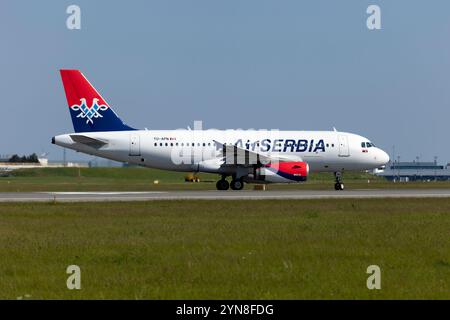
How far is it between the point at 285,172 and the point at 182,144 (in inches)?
293

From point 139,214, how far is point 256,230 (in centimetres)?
740

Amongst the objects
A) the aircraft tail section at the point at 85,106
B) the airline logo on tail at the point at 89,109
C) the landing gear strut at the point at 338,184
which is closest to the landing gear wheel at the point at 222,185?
the landing gear strut at the point at 338,184

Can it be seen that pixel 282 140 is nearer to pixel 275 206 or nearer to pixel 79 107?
pixel 79 107

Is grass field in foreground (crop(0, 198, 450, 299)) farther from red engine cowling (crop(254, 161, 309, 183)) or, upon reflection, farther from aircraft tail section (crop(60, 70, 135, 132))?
aircraft tail section (crop(60, 70, 135, 132))

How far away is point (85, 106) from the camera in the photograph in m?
50.1

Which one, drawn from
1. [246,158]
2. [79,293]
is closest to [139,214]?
[79,293]

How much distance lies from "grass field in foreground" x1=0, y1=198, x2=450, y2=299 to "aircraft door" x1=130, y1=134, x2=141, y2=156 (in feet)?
69.8

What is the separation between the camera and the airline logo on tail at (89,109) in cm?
5012

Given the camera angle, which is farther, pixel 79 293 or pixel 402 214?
pixel 402 214

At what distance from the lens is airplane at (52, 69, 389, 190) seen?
4944 cm

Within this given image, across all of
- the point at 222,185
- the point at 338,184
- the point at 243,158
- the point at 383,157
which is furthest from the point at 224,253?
the point at 383,157

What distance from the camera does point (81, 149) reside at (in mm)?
49656

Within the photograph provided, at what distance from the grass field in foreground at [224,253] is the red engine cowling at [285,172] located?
19.0 meters

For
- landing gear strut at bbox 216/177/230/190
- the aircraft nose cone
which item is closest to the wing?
landing gear strut at bbox 216/177/230/190
